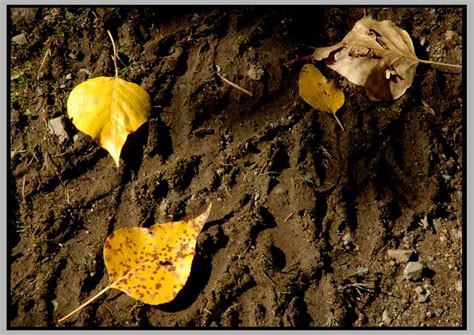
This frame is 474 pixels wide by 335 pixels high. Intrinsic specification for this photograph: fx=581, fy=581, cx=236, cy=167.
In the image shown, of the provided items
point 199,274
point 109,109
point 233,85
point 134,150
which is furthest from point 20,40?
point 199,274

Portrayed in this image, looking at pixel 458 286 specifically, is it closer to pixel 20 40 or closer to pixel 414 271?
pixel 414 271

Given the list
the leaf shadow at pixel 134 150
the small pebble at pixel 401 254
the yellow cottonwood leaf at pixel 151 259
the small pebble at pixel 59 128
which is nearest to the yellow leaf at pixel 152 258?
the yellow cottonwood leaf at pixel 151 259

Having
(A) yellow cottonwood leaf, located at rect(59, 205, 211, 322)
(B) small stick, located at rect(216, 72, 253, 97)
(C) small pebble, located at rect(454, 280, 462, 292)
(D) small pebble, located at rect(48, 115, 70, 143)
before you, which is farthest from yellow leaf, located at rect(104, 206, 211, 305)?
(C) small pebble, located at rect(454, 280, 462, 292)

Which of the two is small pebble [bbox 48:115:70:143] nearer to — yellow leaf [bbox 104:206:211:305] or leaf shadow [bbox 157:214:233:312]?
yellow leaf [bbox 104:206:211:305]

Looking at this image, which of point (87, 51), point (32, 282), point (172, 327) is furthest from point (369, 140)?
point (32, 282)

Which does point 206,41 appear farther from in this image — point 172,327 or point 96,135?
point 172,327

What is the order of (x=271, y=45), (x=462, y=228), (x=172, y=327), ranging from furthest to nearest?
1. (x=271, y=45)
2. (x=462, y=228)
3. (x=172, y=327)
